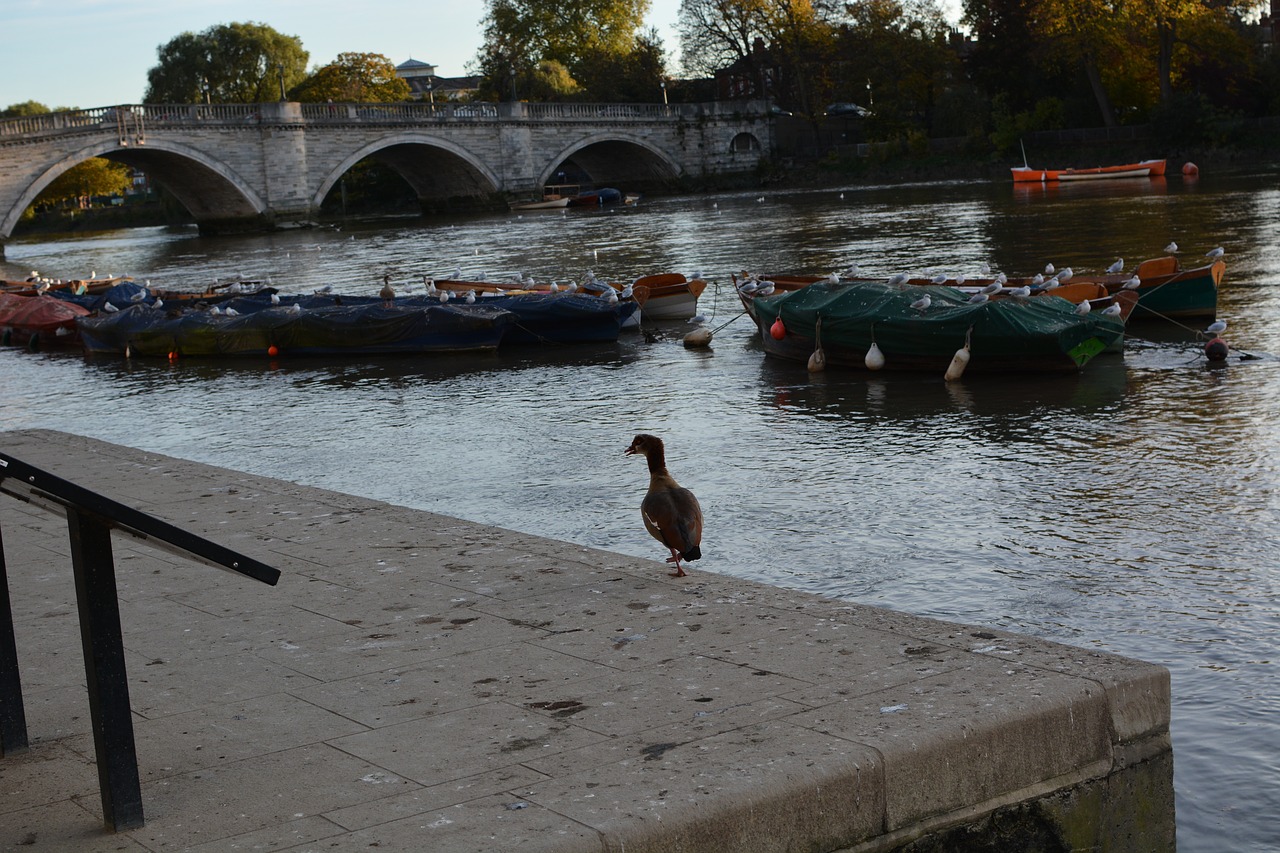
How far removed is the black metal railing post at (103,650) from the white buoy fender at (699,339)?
1625 cm

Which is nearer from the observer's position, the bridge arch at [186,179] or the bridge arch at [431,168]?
the bridge arch at [186,179]

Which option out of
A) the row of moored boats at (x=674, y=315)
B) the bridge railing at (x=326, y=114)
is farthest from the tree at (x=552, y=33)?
the row of moored boats at (x=674, y=315)

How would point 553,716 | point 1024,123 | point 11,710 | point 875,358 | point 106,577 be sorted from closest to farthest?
point 106,577 < point 11,710 < point 553,716 < point 875,358 < point 1024,123

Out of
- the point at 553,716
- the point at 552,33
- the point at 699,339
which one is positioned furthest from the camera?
the point at 552,33

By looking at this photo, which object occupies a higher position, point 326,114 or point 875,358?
point 326,114

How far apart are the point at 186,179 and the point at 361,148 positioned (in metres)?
7.40

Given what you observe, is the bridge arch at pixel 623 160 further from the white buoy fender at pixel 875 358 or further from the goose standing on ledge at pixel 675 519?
the goose standing on ledge at pixel 675 519

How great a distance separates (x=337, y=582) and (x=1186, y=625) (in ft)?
13.7

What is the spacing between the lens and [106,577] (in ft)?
11.0

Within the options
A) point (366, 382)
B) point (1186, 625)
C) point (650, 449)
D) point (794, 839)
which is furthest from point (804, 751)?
point (366, 382)

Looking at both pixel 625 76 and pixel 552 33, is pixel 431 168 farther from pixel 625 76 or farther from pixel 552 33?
pixel 552 33

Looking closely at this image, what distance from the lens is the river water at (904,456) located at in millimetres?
7129

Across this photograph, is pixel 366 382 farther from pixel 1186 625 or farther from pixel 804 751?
pixel 804 751

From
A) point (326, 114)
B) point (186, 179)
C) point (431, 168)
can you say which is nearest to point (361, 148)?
point (326, 114)
